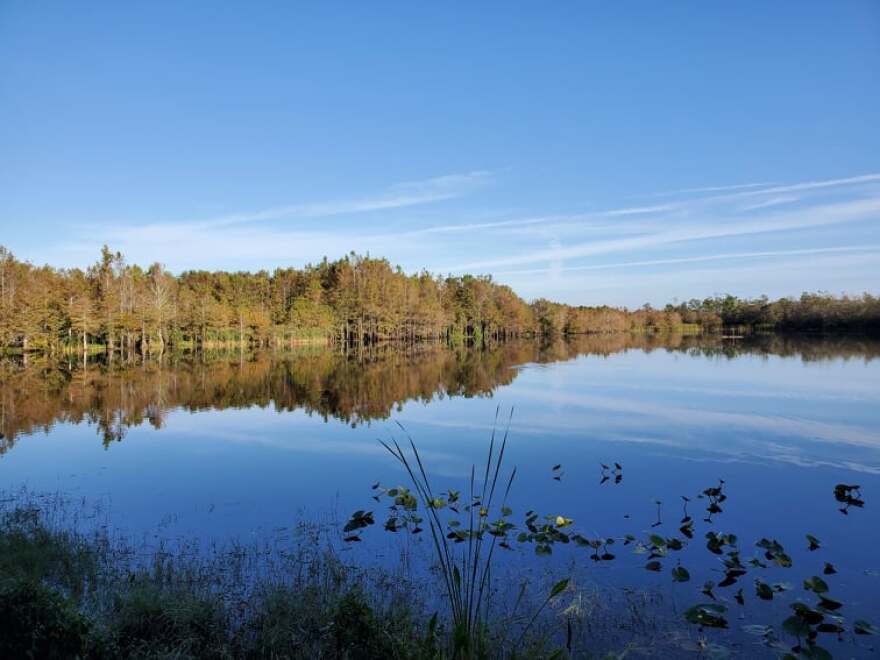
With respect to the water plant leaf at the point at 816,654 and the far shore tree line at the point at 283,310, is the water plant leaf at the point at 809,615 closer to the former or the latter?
the water plant leaf at the point at 816,654

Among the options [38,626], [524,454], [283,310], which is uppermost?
[283,310]

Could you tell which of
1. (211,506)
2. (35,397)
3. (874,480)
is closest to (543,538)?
(211,506)

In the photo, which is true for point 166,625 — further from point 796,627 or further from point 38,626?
point 796,627

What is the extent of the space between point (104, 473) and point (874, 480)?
16077 millimetres

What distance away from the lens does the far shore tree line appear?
163 feet

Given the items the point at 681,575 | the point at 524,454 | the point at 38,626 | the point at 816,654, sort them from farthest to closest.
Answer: the point at 524,454 < the point at 681,575 < the point at 816,654 < the point at 38,626

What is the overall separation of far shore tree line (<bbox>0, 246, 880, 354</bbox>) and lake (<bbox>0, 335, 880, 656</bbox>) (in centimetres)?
2463

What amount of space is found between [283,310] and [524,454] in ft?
208

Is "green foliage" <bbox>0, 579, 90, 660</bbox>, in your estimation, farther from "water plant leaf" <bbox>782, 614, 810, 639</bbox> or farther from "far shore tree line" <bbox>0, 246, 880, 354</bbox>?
"far shore tree line" <bbox>0, 246, 880, 354</bbox>

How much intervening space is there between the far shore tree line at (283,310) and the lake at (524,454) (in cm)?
2463

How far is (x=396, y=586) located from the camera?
6.22m

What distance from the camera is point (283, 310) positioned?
72500 mm

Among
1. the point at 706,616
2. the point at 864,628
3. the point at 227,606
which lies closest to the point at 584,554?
the point at 706,616

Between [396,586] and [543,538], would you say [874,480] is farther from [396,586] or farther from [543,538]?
[396,586]
